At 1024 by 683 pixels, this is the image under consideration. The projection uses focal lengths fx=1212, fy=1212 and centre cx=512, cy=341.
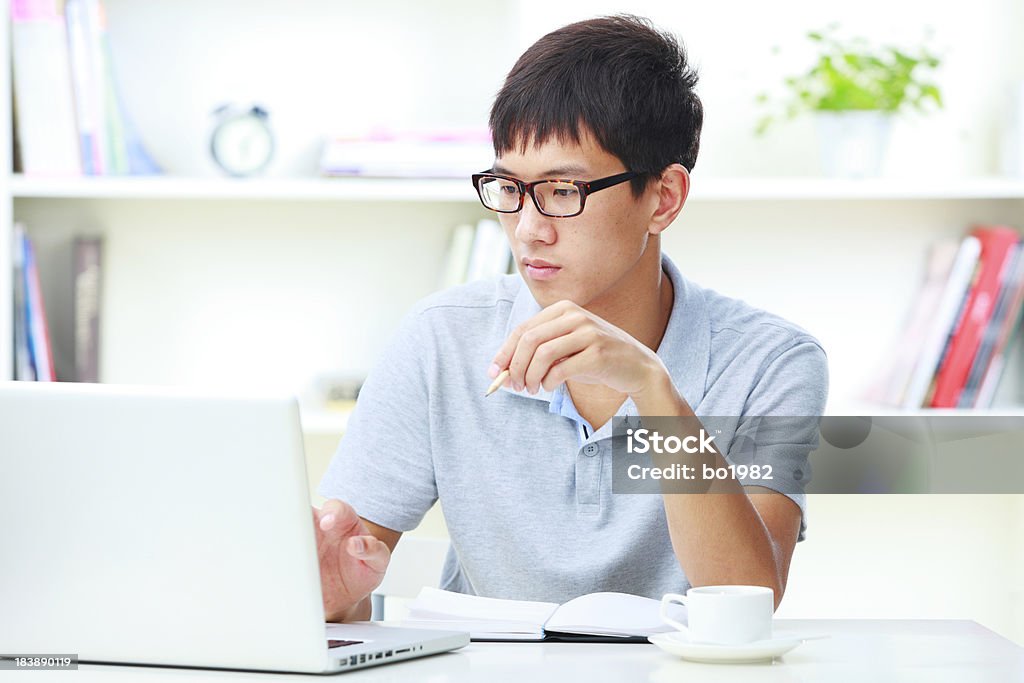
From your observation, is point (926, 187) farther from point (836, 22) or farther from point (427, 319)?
point (427, 319)

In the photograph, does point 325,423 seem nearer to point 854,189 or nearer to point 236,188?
point 236,188

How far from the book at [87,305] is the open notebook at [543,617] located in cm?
121

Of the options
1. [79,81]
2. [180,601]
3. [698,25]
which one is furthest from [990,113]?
[180,601]

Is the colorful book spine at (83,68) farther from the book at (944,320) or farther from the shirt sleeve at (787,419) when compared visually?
the book at (944,320)

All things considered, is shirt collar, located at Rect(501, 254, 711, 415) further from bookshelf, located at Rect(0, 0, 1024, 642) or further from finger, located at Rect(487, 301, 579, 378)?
bookshelf, located at Rect(0, 0, 1024, 642)

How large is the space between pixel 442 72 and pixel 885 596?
1.35 metres

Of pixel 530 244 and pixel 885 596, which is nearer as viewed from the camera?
pixel 530 244

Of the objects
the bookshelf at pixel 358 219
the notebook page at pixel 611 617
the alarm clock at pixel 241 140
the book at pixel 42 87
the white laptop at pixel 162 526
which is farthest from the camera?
the bookshelf at pixel 358 219

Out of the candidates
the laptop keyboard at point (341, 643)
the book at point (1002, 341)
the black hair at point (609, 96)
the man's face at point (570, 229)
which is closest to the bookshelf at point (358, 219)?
the book at point (1002, 341)

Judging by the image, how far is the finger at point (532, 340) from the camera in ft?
3.61

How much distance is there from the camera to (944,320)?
2.17 metres

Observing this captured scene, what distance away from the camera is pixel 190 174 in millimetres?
2316

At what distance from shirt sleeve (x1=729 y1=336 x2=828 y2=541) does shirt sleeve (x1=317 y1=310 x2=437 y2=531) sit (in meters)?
0.39

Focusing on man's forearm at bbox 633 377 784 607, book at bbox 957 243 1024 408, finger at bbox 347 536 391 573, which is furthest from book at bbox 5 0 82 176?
book at bbox 957 243 1024 408
